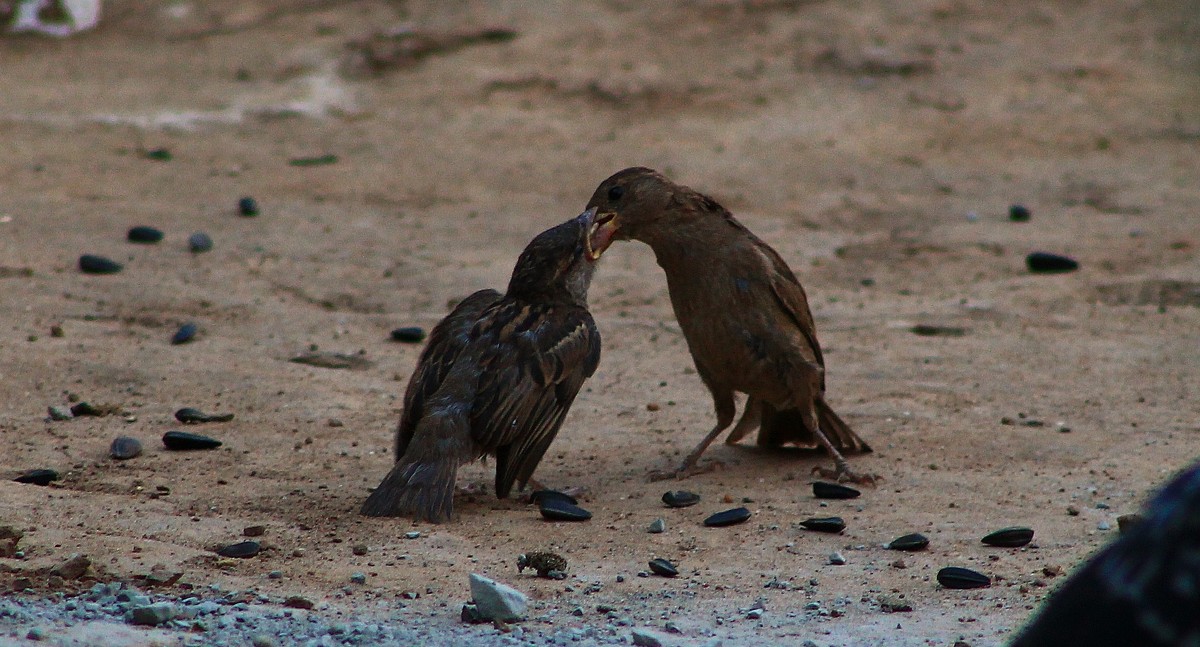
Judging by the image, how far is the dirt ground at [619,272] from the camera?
5.38 metres

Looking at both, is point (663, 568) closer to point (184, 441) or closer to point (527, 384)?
point (527, 384)

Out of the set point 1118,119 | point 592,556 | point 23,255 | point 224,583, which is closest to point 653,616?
point 592,556

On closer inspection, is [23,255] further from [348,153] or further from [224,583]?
[224,583]

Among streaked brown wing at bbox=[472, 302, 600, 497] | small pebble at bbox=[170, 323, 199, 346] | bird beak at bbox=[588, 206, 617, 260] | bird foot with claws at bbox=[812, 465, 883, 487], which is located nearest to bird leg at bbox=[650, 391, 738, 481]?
bird foot with claws at bbox=[812, 465, 883, 487]

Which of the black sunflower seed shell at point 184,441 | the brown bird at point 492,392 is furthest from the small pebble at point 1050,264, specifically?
the black sunflower seed shell at point 184,441

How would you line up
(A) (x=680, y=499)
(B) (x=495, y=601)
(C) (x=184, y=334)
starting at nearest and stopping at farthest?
(B) (x=495, y=601), (A) (x=680, y=499), (C) (x=184, y=334)

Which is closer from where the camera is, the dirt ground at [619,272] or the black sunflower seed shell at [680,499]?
the dirt ground at [619,272]

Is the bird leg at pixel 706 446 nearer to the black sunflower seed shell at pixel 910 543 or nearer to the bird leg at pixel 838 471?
the bird leg at pixel 838 471

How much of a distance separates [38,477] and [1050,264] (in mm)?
6378

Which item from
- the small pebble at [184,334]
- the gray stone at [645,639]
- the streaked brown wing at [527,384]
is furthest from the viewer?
the small pebble at [184,334]

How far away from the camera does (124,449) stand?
6.16 m

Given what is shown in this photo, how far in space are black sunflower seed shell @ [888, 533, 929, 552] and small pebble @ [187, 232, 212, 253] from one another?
5.32 m

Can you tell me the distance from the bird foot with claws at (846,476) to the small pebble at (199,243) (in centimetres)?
453

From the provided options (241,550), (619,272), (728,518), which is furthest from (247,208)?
(241,550)
